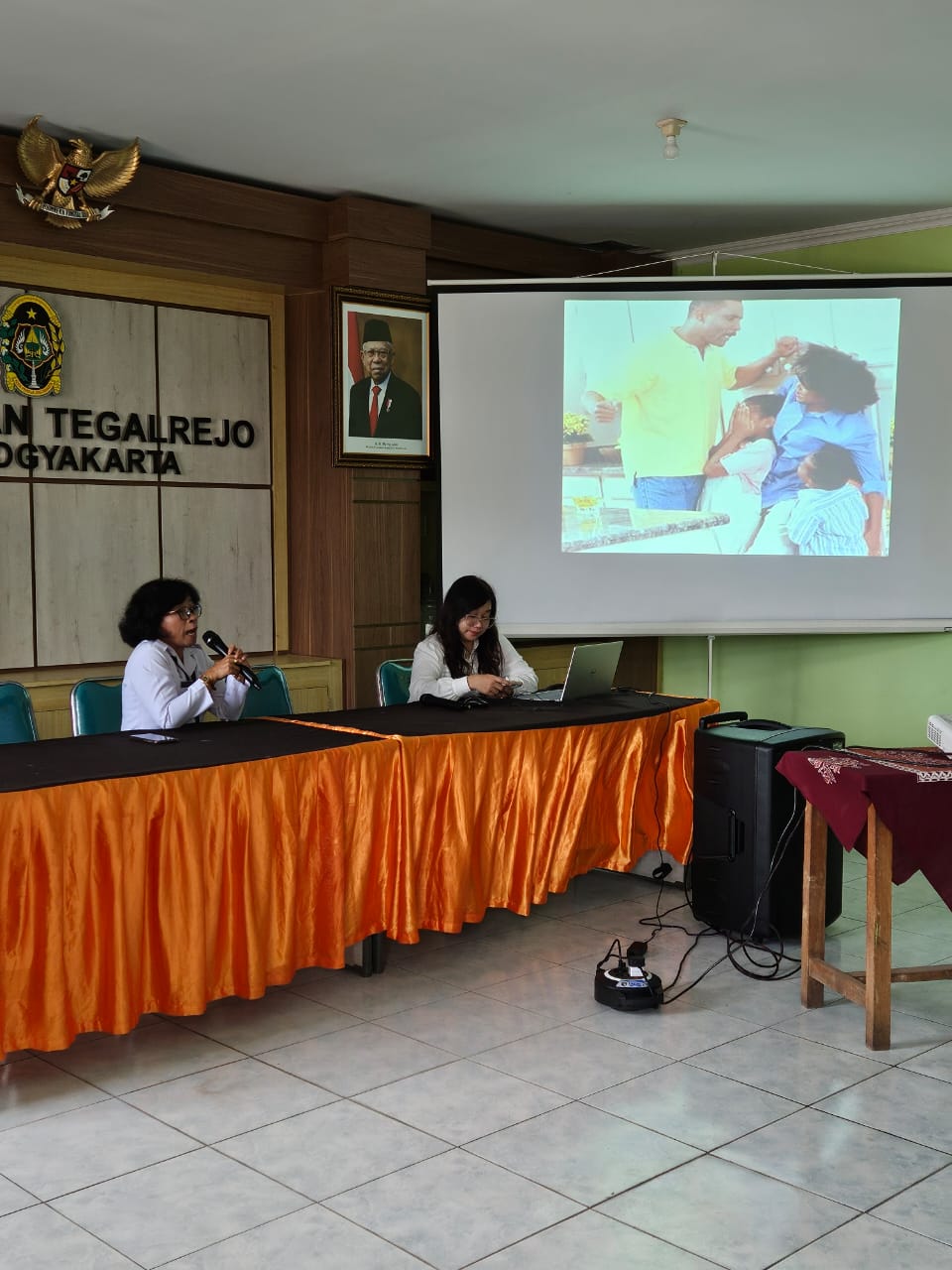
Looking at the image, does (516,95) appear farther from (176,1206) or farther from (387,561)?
(176,1206)

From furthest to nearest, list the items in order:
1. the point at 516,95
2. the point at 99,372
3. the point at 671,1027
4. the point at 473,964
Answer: the point at 99,372 → the point at 516,95 → the point at 473,964 → the point at 671,1027

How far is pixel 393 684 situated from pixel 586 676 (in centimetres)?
82

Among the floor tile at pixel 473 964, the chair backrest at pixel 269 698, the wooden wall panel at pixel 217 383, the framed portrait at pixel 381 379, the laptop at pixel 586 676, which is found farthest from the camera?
the framed portrait at pixel 381 379

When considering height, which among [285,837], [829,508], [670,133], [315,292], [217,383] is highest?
[670,133]

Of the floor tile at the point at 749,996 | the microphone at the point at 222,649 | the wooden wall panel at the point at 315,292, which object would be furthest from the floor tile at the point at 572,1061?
the wooden wall panel at the point at 315,292

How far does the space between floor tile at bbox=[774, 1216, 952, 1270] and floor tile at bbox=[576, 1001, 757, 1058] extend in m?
0.90

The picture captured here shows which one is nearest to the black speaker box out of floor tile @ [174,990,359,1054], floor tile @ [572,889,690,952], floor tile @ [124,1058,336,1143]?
floor tile @ [572,889,690,952]

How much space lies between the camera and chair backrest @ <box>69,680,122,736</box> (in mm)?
4207

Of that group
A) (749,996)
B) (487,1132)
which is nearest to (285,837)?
(487,1132)

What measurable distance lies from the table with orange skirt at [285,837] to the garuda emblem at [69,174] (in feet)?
7.50

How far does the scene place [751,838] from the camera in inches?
165

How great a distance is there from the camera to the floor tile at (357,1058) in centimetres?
314

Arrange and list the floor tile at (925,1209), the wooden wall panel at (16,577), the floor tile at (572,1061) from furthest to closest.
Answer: the wooden wall panel at (16,577)
the floor tile at (572,1061)
the floor tile at (925,1209)

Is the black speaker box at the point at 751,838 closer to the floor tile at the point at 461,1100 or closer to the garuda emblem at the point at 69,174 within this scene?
the floor tile at the point at 461,1100
